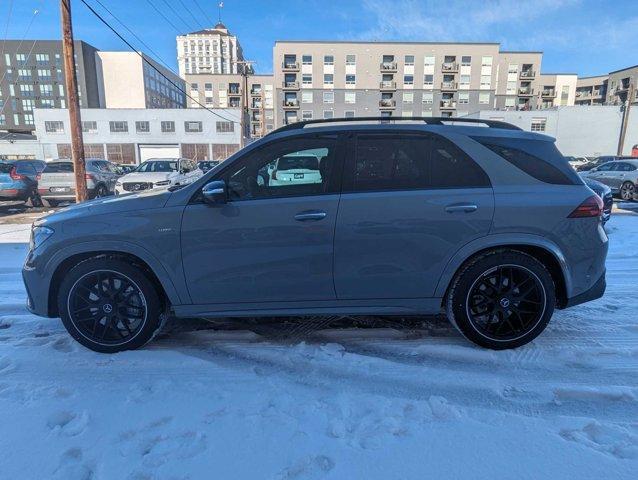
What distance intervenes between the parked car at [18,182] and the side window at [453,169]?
15.0 m

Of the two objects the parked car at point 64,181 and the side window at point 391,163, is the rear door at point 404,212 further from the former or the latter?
the parked car at point 64,181

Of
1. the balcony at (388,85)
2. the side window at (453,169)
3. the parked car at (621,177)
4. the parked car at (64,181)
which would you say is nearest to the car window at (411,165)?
the side window at (453,169)

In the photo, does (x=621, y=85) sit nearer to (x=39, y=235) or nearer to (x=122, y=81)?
(x=122, y=81)

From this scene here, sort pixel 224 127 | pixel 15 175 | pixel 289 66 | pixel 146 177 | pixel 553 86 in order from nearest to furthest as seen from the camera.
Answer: pixel 15 175, pixel 146 177, pixel 224 127, pixel 289 66, pixel 553 86

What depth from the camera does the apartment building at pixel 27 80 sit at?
95.4 metres

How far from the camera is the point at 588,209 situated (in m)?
3.24

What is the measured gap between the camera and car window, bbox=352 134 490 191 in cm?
325

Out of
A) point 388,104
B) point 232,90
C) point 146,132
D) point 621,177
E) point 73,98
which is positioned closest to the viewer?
point 73,98

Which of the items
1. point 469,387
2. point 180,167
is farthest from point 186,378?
point 180,167

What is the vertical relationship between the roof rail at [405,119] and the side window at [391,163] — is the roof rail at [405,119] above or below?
above

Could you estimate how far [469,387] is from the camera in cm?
289

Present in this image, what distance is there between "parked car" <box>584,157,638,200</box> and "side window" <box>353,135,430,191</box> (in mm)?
16018

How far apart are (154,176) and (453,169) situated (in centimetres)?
1341

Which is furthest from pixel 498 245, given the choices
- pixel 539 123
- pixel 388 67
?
pixel 388 67
